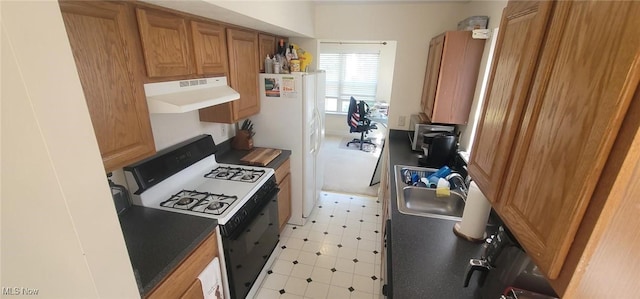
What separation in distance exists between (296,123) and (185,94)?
1.18 metres

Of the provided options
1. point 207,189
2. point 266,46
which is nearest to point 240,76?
point 266,46

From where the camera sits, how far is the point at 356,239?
2.71m

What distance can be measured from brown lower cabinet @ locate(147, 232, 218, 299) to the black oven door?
0.10 m

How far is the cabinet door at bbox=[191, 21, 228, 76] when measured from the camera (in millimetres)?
1626

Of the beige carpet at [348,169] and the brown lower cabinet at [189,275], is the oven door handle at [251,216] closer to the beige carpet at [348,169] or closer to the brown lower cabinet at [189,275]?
the brown lower cabinet at [189,275]

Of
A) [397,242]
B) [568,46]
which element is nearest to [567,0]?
[568,46]

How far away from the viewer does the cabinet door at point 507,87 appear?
0.73m

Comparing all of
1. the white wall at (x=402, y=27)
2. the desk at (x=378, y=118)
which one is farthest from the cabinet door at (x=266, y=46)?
the desk at (x=378, y=118)

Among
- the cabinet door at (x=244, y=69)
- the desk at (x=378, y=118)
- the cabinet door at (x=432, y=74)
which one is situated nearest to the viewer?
the cabinet door at (x=244, y=69)

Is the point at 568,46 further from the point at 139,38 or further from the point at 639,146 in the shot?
the point at 139,38

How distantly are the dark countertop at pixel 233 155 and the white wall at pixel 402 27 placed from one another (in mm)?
1400

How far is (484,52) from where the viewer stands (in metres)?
2.00

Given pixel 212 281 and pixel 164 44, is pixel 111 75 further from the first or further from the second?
pixel 212 281

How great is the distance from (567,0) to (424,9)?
7.55 ft
